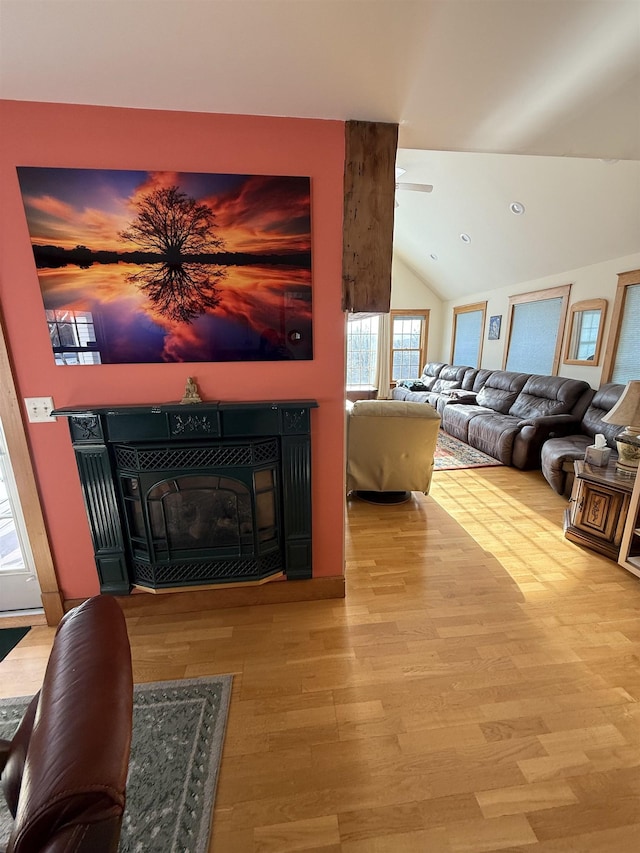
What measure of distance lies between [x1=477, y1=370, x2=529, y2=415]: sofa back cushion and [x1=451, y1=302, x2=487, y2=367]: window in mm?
1158

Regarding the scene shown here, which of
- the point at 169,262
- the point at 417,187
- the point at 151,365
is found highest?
the point at 417,187

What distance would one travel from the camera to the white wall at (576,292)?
4.08 metres

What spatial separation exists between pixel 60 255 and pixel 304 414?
1348 millimetres

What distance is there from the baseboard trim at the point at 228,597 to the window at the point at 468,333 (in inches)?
236

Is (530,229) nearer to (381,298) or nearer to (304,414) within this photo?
(381,298)

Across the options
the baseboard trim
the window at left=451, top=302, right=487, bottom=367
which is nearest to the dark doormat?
the baseboard trim

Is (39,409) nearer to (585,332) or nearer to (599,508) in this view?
(599,508)

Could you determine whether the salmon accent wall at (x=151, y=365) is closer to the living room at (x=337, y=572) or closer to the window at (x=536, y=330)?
the living room at (x=337, y=572)

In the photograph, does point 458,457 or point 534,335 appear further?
point 534,335

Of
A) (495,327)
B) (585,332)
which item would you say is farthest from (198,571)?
(495,327)

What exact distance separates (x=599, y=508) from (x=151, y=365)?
3035mm

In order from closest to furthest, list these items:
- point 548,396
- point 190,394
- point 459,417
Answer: point 190,394, point 548,396, point 459,417

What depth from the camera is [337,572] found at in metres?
2.20

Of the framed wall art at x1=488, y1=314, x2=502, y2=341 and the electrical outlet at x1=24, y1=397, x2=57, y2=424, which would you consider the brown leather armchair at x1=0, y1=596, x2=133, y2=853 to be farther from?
the framed wall art at x1=488, y1=314, x2=502, y2=341
